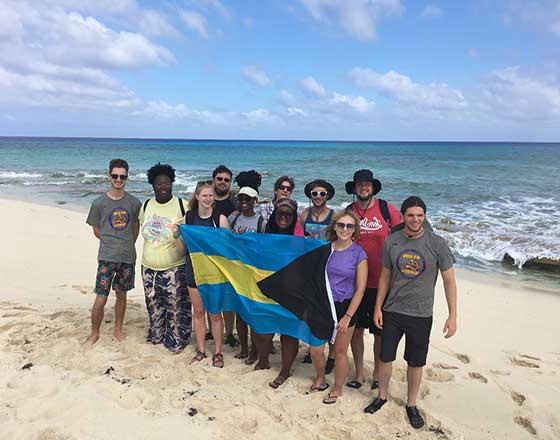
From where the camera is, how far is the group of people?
3766 millimetres

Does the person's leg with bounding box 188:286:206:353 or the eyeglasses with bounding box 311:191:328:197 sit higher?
the eyeglasses with bounding box 311:191:328:197

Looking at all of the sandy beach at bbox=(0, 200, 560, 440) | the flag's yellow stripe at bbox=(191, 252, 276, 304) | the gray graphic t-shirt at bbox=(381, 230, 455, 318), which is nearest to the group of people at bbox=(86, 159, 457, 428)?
the gray graphic t-shirt at bbox=(381, 230, 455, 318)

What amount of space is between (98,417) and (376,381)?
2687 mm

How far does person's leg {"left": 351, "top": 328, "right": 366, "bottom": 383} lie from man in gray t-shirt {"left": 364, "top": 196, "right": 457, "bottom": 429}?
0.58 m

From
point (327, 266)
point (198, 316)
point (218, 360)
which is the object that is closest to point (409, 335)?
point (327, 266)

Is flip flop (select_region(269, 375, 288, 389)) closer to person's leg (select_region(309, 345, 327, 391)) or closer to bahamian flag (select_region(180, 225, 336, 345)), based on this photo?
person's leg (select_region(309, 345, 327, 391))

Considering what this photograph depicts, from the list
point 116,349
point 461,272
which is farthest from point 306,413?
point 461,272

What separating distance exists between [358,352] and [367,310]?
0.63 metres

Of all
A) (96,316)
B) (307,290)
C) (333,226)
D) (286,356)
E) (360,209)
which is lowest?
(286,356)

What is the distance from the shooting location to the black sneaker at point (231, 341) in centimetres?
540

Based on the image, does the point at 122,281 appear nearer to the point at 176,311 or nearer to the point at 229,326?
the point at 176,311

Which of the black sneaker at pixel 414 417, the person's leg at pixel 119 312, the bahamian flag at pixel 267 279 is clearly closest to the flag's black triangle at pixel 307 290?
the bahamian flag at pixel 267 279

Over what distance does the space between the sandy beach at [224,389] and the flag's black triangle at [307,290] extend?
2.56ft

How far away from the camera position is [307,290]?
4184 mm
